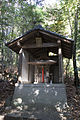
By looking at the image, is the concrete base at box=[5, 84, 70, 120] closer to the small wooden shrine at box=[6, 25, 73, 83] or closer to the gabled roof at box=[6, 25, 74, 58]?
the small wooden shrine at box=[6, 25, 73, 83]

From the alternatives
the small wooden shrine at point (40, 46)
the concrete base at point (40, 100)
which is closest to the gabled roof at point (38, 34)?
the small wooden shrine at point (40, 46)

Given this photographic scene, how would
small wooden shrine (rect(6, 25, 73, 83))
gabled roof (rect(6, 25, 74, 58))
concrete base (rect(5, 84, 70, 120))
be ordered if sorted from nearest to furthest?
concrete base (rect(5, 84, 70, 120)) < gabled roof (rect(6, 25, 74, 58)) < small wooden shrine (rect(6, 25, 73, 83))

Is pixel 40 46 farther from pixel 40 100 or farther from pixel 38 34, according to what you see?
pixel 40 100

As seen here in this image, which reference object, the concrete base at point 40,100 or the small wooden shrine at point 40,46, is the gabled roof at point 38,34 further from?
the concrete base at point 40,100

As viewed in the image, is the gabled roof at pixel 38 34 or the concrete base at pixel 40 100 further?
the gabled roof at pixel 38 34

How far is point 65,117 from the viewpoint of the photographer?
5348 mm

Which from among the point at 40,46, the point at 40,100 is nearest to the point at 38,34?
the point at 40,46

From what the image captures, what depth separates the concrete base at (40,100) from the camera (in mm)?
5910

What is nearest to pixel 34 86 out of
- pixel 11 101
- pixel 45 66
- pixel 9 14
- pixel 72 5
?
→ pixel 11 101

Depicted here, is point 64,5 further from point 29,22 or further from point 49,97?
point 49,97

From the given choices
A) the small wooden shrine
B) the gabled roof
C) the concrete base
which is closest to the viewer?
the concrete base

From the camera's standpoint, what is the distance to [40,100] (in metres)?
6.71

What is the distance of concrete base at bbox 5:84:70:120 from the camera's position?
19.4 ft

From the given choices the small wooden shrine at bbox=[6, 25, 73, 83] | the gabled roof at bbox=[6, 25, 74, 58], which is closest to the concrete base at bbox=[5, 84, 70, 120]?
the small wooden shrine at bbox=[6, 25, 73, 83]
